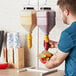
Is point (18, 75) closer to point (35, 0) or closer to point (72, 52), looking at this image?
point (72, 52)

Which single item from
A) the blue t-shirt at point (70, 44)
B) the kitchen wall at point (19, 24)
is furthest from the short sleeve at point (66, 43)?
the kitchen wall at point (19, 24)

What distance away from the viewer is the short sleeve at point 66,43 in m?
1.40

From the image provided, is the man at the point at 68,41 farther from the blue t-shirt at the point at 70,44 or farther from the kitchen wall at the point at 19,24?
the kitchen wall at the point at 19,24

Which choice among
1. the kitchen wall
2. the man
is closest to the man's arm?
the man

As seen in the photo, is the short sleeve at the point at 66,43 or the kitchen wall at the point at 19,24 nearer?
the short sleeve at the point at 66,43

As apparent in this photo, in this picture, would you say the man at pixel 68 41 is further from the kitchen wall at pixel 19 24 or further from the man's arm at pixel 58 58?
the kitchen wall at pixel 19 24

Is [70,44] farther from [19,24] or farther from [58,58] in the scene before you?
[19,24]

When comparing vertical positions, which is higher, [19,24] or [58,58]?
[19,24]

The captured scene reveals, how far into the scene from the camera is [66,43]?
4.60 ft

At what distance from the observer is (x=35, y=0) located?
77.0 inches

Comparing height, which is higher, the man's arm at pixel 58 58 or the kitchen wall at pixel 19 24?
the kitchen wall at pixel 19 24

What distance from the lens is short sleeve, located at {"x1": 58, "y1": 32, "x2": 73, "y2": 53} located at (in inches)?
Answer: 55.0

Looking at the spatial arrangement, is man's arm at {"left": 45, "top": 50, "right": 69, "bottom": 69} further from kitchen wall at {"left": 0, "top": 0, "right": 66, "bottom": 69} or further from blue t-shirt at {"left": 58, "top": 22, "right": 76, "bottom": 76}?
kitchen wall at {"left": 0, "top": 0, "right": 66, "bottom": 69}

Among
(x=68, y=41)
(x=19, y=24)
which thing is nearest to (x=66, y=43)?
(x=68, y=41)
